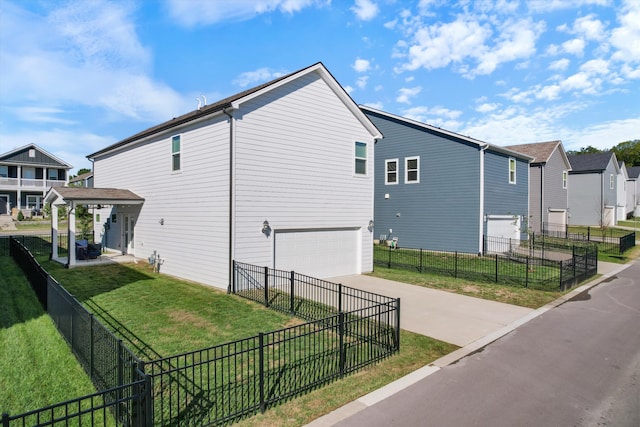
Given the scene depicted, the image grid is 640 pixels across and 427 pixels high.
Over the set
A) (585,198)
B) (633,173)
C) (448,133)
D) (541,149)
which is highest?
(633,173)

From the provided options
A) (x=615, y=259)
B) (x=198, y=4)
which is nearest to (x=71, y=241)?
(x=198, y=4)

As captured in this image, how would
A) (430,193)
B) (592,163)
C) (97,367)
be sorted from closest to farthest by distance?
(97,367), (430,193), (592,163)

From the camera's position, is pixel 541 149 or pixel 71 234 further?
pixel 541 149

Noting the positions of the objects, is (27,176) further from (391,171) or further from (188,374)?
(188,374)

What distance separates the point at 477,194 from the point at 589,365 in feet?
47.2

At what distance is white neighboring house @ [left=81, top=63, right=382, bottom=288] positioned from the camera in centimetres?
1259

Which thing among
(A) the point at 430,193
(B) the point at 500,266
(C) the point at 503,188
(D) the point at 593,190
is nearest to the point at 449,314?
(B) the point at 500,266

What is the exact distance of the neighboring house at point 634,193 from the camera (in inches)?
2163

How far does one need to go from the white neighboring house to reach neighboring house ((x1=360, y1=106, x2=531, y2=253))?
6935mm

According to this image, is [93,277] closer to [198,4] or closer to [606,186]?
[198,4]

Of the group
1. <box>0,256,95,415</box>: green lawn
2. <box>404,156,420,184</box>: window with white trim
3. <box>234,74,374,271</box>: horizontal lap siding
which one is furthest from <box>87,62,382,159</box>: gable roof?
<box>0,256,95,415</box>: green lawn

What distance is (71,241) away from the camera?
1558cm

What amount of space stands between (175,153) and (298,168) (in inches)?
212

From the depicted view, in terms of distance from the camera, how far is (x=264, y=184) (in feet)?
43.0
